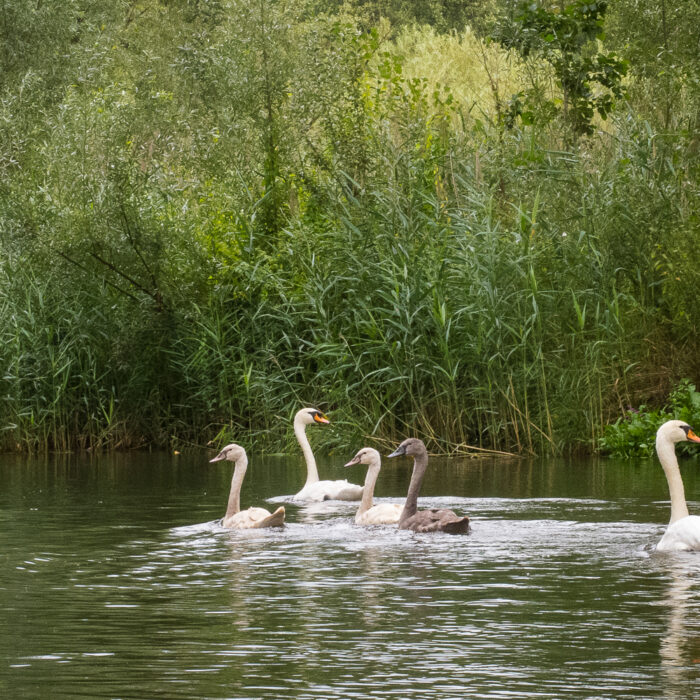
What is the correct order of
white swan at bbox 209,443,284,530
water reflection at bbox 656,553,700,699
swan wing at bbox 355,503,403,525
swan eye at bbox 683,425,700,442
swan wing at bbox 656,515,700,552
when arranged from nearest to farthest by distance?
water reflection at bbox 656,553,700,699, swan wing at bbox 656,515,700,552, swan eye at bbox 683,425,700,442, white swan at bbox 209,443,284,530, swan wing at bbox 355,503,403,525

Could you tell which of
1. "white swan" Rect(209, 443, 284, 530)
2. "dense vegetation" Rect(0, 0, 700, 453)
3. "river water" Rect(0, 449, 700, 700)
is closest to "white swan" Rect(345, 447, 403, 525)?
"river water" Rect(0, 449, 700, 700)

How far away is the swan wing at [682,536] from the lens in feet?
34.2

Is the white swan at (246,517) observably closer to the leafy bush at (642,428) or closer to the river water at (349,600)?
the river water at (349,600)

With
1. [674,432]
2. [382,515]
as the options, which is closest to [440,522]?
[382,515]

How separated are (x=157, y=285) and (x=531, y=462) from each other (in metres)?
7.91

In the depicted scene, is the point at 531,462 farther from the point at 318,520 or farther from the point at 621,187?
the point at 318,520

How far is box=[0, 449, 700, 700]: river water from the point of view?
21.9 feet

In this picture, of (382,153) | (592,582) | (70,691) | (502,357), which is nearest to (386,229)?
(382,153)

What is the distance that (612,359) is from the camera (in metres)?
19.8

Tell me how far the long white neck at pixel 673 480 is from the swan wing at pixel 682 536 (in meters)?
0.27

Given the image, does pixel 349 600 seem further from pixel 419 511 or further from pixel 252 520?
pixel 252 520

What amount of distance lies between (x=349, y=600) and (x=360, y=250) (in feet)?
40.3

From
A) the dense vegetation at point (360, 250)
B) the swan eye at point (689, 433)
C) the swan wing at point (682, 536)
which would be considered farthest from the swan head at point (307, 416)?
the swan wing at point (682, 536)

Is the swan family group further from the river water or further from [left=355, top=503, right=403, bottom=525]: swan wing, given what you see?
the river water
